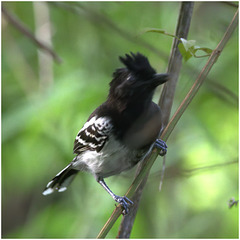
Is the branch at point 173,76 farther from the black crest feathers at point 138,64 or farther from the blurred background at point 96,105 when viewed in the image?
the blurred background at point 96,105

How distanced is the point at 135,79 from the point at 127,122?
11.4 inches

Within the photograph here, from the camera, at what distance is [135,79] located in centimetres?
235

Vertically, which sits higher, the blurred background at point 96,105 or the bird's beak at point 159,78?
the bird's beak at point 159,78

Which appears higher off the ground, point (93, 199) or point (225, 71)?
point (225, 71)

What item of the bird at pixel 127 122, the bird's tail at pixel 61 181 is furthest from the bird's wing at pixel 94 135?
the bird's tail at pixel 61 181

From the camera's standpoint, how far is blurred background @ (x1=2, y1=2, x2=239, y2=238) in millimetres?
3271

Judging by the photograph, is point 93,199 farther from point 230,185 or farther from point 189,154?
point 230,185

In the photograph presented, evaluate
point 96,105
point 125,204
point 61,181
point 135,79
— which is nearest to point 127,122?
point 135,79

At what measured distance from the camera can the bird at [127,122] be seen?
233 centimetres

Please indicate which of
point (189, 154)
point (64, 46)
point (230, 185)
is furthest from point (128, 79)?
point (64, 46)

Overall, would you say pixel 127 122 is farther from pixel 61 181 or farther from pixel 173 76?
pixel 61 181

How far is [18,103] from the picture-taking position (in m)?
4.07

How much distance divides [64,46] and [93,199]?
189 centimetres

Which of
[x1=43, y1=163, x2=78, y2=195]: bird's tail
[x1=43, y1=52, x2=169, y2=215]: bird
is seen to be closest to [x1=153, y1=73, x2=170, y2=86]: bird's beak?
[x1=43, y1=52, x2=169, y2=215]: bird
